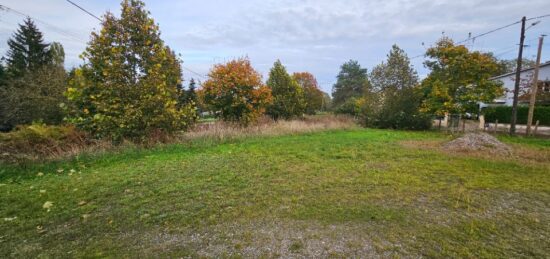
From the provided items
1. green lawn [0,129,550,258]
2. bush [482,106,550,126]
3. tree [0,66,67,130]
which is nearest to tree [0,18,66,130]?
tree [0,66,67,130]

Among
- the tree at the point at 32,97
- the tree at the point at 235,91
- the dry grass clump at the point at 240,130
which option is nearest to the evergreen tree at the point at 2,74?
the tree at the point at 32,97

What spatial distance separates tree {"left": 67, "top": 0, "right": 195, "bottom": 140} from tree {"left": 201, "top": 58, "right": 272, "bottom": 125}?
426cm

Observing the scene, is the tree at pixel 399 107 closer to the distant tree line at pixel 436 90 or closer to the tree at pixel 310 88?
the distant tree line at pixel 436 90

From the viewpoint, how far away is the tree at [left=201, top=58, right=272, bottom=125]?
1348 centimetres

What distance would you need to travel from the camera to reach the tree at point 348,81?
1966 inches

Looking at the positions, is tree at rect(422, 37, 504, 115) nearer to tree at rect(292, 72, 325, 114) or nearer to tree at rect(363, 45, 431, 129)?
tree at rect(363, 45, 431, 129)

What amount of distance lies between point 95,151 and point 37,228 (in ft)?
17.1

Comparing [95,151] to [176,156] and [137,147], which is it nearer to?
[137,147]

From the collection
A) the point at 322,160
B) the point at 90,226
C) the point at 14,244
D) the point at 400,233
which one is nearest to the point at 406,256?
the point at 400,233

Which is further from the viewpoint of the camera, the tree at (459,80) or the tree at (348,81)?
the tree at (348,81)

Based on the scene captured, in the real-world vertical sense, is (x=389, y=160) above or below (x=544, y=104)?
below

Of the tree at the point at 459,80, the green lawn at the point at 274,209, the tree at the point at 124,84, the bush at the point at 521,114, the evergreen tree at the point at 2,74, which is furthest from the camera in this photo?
the evergreen tree at the point at 2,74

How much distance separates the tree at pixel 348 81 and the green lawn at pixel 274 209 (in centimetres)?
4461

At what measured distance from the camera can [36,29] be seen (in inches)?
1140
